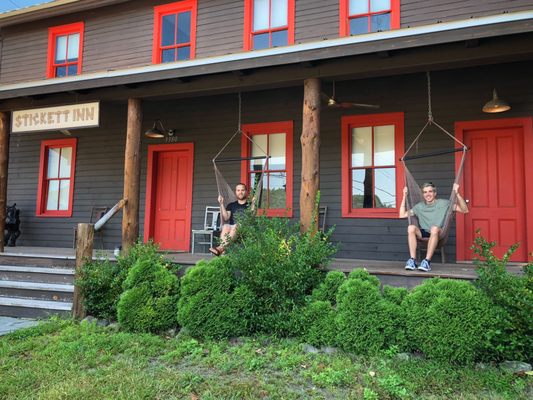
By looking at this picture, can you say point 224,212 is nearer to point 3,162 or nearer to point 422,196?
point 422,196

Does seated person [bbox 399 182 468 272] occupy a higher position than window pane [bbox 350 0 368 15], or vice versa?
window pane [bbox 350 0 368 15]

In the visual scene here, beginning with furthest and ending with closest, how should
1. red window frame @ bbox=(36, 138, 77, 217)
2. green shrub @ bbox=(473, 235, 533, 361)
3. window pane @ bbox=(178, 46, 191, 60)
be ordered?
1. red window frame @ bbox=(36, 138, 77, 217)
2. window pane @ bbox=(178, 46, 191, 60)
3. green shrub @ bbox=(473, 235, 533, 361)

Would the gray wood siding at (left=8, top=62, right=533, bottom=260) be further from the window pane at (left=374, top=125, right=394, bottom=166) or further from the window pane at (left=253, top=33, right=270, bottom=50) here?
the window pane at (left=253, top=33, right=270, bottom=50)

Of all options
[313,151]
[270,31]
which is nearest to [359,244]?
[313,151]

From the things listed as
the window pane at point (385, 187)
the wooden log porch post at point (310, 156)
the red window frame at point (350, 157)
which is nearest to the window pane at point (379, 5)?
the red window frame at point (350, 157)

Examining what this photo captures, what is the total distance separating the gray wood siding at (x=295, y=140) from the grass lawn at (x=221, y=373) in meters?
2.83

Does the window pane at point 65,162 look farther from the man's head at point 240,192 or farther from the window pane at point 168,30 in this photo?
the man's head at point 240,192

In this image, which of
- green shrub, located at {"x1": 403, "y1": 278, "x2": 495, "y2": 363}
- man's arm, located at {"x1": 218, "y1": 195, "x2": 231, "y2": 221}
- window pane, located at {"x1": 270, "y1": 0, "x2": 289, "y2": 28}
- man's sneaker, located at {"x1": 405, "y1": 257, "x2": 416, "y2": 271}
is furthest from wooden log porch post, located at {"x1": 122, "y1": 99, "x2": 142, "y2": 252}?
green shrub, located at {"x1": 403, "y1": 278, "x2": 495, "y2": 363}

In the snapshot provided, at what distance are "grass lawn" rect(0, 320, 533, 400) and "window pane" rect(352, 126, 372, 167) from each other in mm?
3335

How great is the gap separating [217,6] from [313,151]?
389cm

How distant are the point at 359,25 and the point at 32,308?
5814mm

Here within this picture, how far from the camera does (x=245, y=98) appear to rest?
6.79m

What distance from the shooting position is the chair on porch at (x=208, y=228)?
21.6 ft

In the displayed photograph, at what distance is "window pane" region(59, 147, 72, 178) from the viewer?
802cm
